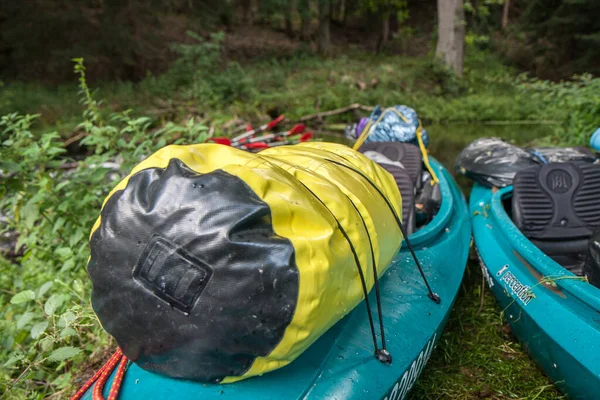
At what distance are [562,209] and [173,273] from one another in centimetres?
248

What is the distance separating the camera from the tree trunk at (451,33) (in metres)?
10.2

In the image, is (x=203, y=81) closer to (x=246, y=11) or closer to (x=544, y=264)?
(x=246, y=11)

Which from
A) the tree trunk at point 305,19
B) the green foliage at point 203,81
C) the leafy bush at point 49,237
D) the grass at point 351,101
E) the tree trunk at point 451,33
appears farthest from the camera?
the tree trunk at point 305,19

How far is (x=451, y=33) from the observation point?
34.8 feet

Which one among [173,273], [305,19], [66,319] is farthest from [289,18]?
[173,273]

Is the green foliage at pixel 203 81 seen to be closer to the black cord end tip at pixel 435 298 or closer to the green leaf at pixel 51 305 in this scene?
the green leaf at pixel 51 305

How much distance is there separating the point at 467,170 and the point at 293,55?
12.1 metres

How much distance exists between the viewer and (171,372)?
1120mm

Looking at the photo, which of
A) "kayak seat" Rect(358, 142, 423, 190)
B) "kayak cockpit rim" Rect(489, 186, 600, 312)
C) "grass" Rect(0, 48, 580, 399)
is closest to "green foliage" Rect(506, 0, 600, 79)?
"grass" Rect(0, 48, 580, 399)

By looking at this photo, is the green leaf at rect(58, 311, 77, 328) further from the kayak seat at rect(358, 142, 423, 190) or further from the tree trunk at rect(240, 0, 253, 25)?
the tree trunk at rect(240, 0, 253, 25)

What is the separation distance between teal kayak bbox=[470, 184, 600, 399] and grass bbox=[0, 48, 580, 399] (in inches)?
12.0

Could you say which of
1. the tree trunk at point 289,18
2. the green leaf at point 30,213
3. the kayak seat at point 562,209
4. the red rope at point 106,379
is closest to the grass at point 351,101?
the kayak seat at point 562,209

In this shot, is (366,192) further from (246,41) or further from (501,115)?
(246,41)

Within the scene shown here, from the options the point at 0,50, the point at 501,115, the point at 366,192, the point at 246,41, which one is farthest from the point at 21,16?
the point at 366,192
